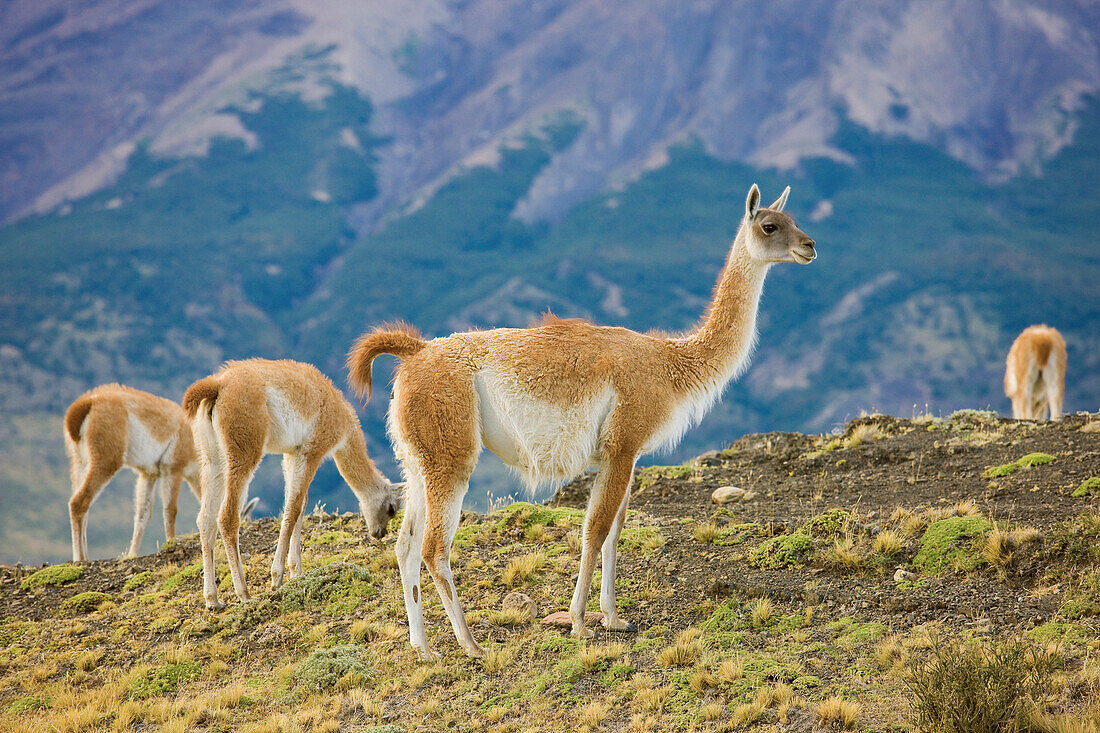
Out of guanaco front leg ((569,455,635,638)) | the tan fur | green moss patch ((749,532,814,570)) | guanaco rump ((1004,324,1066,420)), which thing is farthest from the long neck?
guanaco rump ((1004,324,1066,420))

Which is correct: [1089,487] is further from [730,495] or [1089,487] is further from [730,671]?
[730,671]

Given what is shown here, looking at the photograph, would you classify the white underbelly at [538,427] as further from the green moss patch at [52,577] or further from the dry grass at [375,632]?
the green moss patch at [52,577]

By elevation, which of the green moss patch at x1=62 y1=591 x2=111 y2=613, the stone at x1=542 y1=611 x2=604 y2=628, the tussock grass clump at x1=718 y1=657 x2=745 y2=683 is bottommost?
the tussock grass clump at x1=718 y1=657 x2=745 y2=683

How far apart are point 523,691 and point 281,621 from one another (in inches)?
132

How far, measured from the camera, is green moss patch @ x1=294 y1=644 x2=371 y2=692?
26.3ft

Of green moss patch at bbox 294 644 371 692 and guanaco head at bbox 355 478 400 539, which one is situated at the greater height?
guanaco head at bbox 355 478 400 539

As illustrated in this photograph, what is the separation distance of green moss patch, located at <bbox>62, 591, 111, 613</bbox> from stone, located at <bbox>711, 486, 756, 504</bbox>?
7.66 meters

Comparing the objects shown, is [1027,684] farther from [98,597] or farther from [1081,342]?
[1081,342]

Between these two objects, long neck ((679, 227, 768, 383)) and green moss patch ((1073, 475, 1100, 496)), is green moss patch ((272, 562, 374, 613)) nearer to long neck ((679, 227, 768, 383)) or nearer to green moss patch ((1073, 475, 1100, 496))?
long neck ((679, 227, 768, 383))

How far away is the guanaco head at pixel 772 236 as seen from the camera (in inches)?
367

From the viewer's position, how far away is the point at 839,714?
6391 mm

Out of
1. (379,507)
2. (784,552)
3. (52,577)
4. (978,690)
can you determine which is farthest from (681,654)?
(52,577)

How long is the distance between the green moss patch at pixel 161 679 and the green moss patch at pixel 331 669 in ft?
3.87

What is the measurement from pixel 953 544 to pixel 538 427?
13.5 ft
